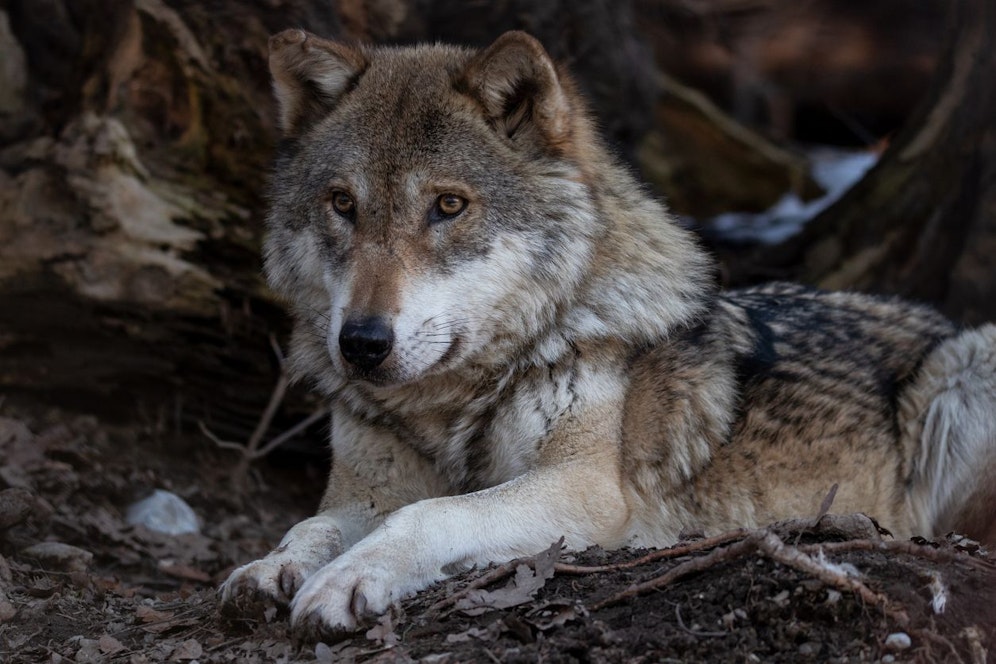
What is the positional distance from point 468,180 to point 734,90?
10746 millimetres

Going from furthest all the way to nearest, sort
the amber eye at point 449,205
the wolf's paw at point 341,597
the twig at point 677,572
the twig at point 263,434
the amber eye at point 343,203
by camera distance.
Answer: the twig at point 263,434
the amber eye at point 343,203
the amber eye at point 449,205
the wolf's paw at point 341,597
the twig at point 677,572

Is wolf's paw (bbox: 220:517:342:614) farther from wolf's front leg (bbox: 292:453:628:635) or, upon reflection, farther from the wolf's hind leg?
the wolf's hind leg

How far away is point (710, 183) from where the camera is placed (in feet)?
40.3

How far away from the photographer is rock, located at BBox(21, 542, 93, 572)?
17.1 ft

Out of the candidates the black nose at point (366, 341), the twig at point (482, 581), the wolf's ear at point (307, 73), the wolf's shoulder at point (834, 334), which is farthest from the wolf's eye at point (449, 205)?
the wolf's shoulder at point (834, 334)

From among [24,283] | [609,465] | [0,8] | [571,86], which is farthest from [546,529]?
[0,8]

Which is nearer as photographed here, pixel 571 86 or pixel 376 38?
pixel 571 86

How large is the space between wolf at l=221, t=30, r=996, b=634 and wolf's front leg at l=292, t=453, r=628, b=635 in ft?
0.03

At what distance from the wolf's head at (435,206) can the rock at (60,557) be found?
1578 mm

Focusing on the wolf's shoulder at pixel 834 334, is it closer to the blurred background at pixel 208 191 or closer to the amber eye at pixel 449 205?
the blurred background at pixel 208 191

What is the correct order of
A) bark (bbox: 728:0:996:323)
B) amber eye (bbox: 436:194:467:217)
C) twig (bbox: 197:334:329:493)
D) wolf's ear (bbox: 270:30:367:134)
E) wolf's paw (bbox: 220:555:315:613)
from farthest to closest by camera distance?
bark (bbox: 728:0:996:323)
twig (bbox: 197:334:329:493)
wolf's ear (bbox: 270:30:367:134)
amber eye (bbox: 436:194:467:217)
wolf's paw (bbox: 220:555:315:613)

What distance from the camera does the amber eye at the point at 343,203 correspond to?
15.3 feet

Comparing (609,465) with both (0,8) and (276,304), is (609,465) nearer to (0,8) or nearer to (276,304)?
(276,304)

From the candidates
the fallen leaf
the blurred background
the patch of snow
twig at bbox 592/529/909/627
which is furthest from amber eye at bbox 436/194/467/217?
the patch of snow
